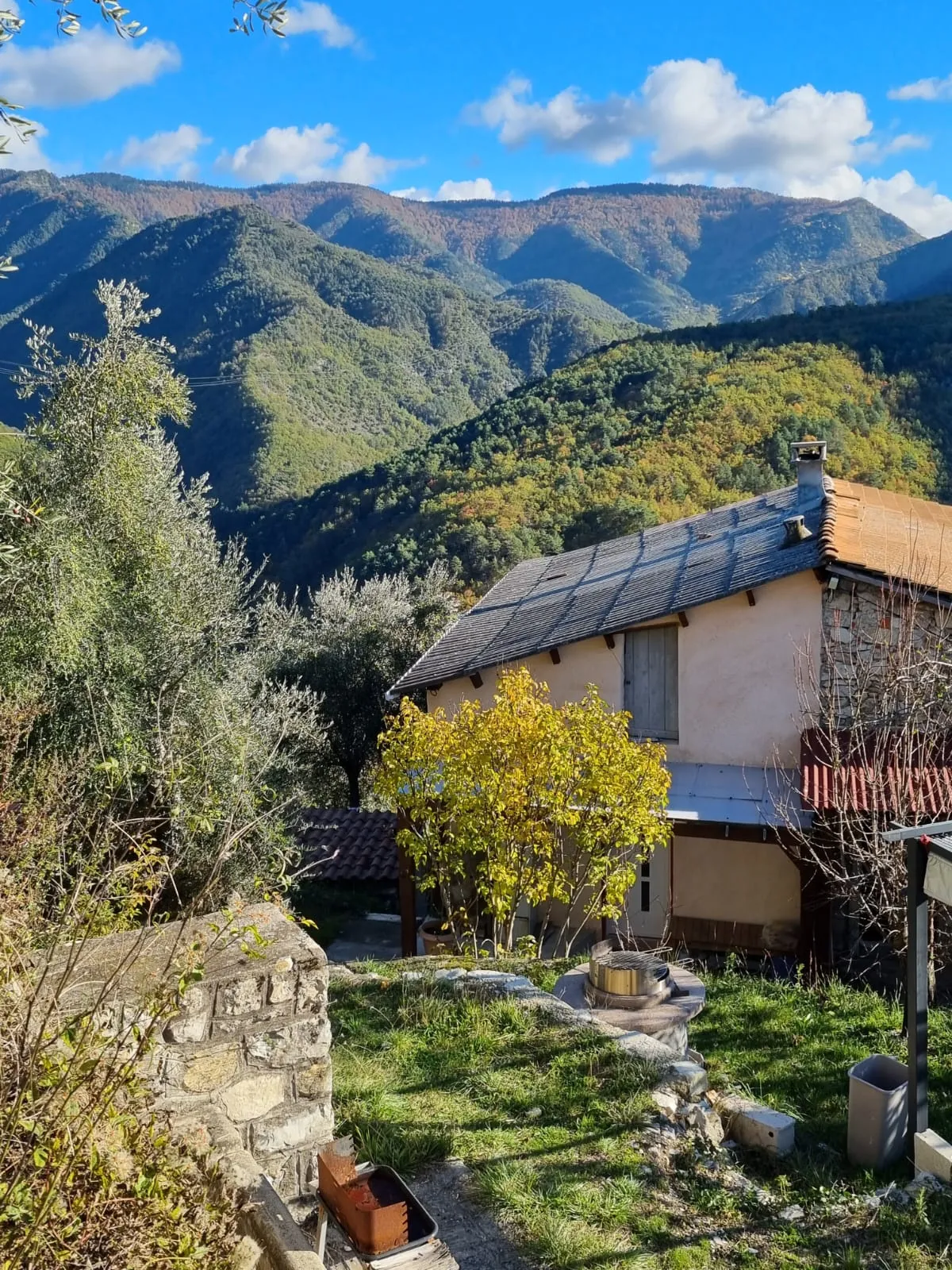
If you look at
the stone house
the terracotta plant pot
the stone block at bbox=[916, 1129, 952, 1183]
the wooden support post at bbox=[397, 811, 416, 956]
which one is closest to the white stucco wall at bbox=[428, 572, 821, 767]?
the stone house

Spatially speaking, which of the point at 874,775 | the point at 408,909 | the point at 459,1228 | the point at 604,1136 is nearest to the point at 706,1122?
the point at 604,1136

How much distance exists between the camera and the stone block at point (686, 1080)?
614 centimetres

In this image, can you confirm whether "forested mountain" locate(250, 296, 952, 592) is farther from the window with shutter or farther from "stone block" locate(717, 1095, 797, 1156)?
"stone block" locate(717, 1095, 797, 1156)

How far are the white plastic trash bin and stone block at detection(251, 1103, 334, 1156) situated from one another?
3236mm

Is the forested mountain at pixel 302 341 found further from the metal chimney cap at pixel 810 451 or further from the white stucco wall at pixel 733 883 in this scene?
the white stucco wall at pixel 733 883

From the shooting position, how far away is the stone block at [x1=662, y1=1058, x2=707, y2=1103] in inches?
242

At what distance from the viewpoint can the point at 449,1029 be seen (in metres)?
7.09

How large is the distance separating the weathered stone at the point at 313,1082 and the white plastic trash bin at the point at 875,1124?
3289 mm

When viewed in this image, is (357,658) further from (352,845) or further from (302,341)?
(302,341)

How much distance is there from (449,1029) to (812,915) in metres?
6.42

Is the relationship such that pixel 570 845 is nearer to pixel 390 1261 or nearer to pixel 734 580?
pixel 734 580

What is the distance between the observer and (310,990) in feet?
14.6

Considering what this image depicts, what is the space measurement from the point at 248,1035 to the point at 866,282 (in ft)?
393

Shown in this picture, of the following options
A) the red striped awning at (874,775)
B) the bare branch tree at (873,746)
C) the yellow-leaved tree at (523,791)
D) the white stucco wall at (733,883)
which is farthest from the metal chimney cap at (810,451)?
the yellow-leaved tree at (523,791)
